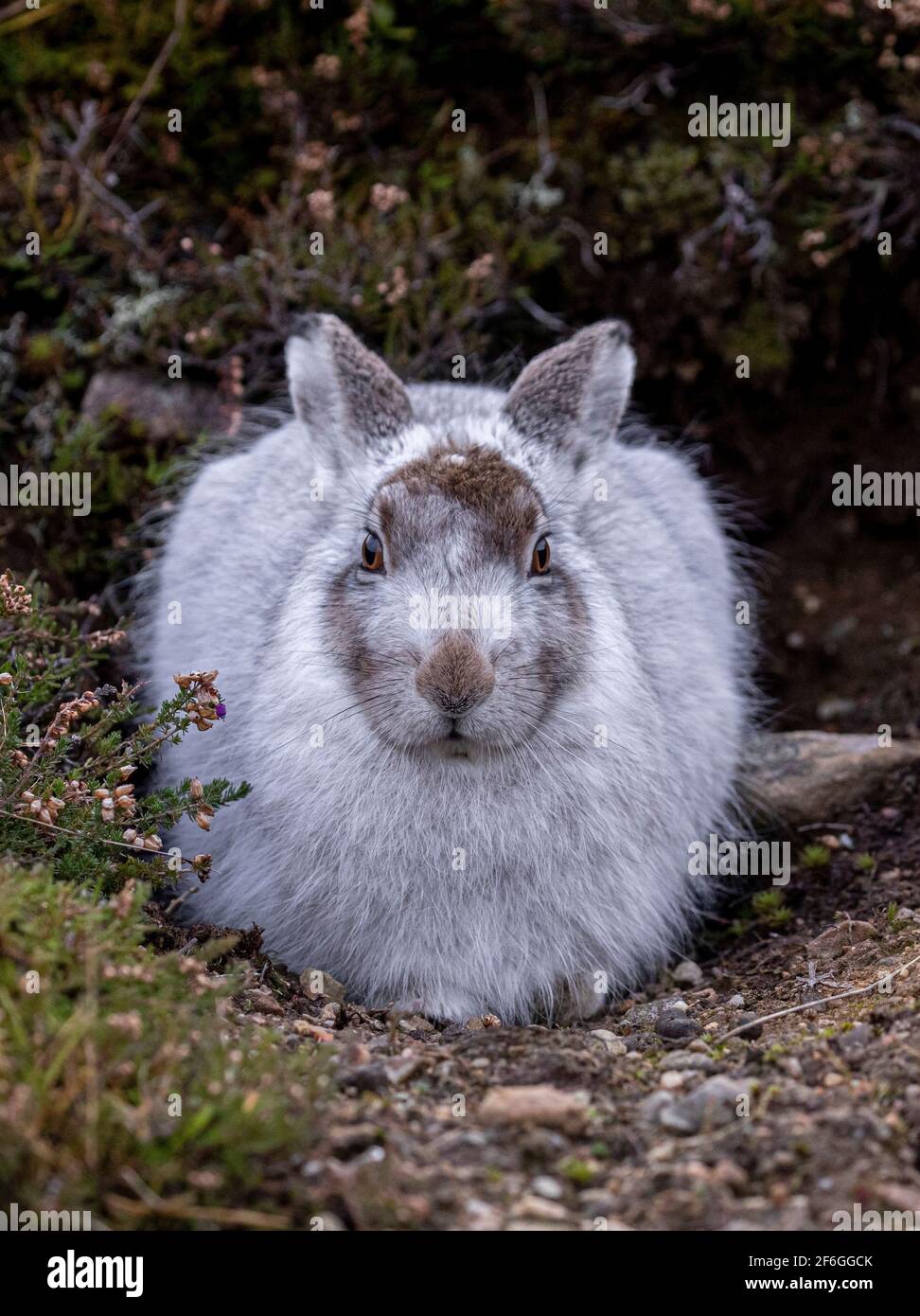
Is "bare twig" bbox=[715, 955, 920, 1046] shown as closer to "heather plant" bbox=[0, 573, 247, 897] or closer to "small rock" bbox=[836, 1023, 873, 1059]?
"small rock" bbox=[836, 1023, 873, 1059]

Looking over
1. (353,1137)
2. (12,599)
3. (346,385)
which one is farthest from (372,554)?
(353,1137)

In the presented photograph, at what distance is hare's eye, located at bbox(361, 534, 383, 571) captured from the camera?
222 inches

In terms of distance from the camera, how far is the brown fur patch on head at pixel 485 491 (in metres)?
5.45

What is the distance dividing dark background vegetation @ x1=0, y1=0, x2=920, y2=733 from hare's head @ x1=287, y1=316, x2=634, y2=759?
80.1 inches

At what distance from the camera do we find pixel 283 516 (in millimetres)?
6770

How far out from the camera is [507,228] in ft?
Answer: 28.0

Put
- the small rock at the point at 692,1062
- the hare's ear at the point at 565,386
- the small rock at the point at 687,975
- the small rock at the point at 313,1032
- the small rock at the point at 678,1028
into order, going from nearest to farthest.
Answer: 1. the small rock at the point at 692,1062
2. the small rock at the point at 313,1032
3. the small rock at the point at 678,1028
4. the hare's ear at the point at 565,386
5. the small rock at the point at 687,975

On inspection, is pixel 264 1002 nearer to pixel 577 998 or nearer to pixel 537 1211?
pixel 577 998

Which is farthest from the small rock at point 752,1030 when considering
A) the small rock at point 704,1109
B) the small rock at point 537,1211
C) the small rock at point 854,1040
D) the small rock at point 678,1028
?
the small rock at point 537,1211

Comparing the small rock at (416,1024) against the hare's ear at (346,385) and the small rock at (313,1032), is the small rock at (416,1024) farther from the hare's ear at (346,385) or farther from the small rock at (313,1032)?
the hare's ear at (346,385)

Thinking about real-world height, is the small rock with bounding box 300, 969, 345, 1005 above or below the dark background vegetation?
below

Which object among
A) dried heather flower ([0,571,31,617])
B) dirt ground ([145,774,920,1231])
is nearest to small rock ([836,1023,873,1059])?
dirt ground ([145,774,920,1231])

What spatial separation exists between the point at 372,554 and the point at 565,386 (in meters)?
1.21

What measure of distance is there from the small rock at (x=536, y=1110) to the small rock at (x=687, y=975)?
232 cm
